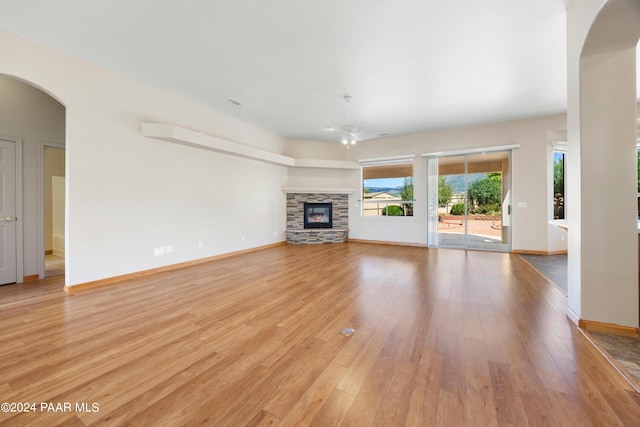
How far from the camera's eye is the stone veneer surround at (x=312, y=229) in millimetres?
7352

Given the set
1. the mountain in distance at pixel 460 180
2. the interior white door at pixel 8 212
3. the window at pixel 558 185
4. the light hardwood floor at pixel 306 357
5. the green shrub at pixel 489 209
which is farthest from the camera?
the green shrub at pixel 489 209

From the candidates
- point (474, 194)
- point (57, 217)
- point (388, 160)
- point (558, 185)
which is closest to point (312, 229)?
point (388, 160)

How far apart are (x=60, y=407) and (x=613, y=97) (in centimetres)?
468

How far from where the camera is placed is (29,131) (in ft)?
12.8

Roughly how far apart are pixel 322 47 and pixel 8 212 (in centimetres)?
523

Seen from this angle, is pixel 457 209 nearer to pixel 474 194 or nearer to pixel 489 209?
pixel 474 194

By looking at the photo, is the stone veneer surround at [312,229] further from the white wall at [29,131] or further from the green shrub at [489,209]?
the white wall at [29,131]

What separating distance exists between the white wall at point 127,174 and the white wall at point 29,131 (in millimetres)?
1343

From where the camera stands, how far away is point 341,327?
2.35m

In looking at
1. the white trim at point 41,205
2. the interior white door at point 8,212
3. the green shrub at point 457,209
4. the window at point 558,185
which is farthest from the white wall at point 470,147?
the interior white door at point 8,212

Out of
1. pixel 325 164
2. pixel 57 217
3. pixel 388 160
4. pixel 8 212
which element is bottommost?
pixel 57 217

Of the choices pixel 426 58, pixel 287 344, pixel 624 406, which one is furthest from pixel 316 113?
pixel 624 406

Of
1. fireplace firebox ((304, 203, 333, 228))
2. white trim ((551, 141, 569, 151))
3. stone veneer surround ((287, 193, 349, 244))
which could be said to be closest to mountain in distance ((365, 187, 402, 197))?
stone veneer surround ((287, 193, 349, 244))

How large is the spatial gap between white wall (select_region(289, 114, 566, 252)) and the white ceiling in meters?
1.04
